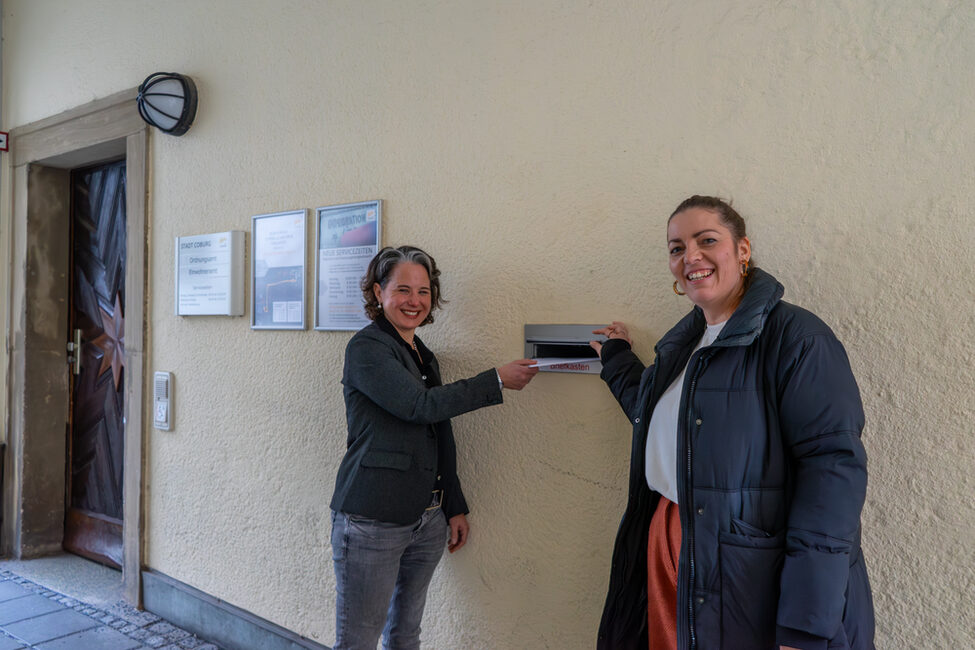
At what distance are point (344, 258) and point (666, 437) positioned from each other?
5.19ft

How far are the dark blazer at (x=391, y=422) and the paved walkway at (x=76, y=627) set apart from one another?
5.47 ft

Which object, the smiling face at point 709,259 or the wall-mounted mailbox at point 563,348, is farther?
the wall-mounted mailbox at point 563,348

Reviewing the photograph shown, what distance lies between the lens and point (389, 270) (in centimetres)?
227

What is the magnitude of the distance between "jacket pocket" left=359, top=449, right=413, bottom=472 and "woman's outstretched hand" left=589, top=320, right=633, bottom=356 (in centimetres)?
69

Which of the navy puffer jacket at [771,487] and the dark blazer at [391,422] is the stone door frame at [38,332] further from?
the navy puffer jacket at [771,487]

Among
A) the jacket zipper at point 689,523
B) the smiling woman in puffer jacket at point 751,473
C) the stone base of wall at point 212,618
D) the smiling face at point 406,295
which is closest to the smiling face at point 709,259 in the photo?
the smiling woman in puffer jacket at point 751,473

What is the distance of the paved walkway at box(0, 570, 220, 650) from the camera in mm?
3146

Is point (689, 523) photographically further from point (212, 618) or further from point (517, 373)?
point (212, 618)

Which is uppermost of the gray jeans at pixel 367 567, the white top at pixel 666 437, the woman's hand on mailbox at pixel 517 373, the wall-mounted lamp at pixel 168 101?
the wall-mounted lamp at pixel 168 101

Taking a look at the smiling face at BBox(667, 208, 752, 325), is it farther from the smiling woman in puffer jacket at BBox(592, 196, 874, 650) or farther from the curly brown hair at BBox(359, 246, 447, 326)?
the curly brown hair at BBox(359, 246, 447, 326)

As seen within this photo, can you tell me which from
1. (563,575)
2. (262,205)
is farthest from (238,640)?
(262,205)

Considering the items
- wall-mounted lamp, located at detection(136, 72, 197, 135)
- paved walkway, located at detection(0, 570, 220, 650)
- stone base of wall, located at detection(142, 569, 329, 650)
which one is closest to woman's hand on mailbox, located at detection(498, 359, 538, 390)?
stone base of wall, located at detection(142, 569, 329, 650)

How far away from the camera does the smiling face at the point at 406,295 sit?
7.34ft

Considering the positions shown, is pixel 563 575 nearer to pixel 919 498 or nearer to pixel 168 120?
pixel 919 498
